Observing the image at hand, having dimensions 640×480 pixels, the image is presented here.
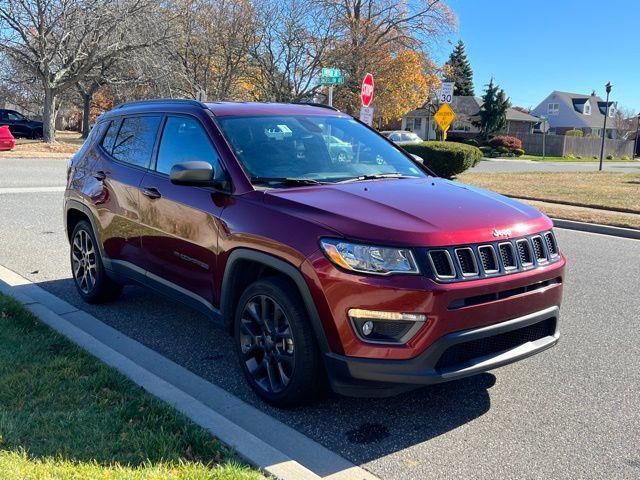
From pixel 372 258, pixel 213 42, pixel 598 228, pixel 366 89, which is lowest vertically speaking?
pixel 598 228

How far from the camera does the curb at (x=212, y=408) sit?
303 centimetres

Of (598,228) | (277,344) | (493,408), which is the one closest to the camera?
(277,344)

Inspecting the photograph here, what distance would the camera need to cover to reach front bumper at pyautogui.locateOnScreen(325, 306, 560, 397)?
3123 mm

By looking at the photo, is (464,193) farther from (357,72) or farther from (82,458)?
(357,72)

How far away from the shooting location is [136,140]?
5.13m

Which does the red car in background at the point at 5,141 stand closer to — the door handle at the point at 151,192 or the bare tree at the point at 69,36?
the bare tree at the point at 69,36

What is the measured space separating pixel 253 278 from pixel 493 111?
5792cm

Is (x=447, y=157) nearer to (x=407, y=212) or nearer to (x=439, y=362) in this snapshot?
(x=407, y=212)

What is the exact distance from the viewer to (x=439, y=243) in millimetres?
3146

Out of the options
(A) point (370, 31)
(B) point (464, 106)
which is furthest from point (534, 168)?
(B) point (464, 106)

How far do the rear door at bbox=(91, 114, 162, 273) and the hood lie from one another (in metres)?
1.65

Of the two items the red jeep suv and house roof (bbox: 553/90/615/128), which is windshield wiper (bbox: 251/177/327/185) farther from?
house roof (bbox: 553/90/615/128)

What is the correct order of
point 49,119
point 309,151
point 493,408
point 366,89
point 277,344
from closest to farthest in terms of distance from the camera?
1. point 277,344
2. point 493,408
3. point 309,151
4. point 366,89
5. point 49,119

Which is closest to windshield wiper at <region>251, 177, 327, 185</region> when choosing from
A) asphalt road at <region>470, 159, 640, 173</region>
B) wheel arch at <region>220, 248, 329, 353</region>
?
wheel arch at <region>220, 248, 329, 353</region>
